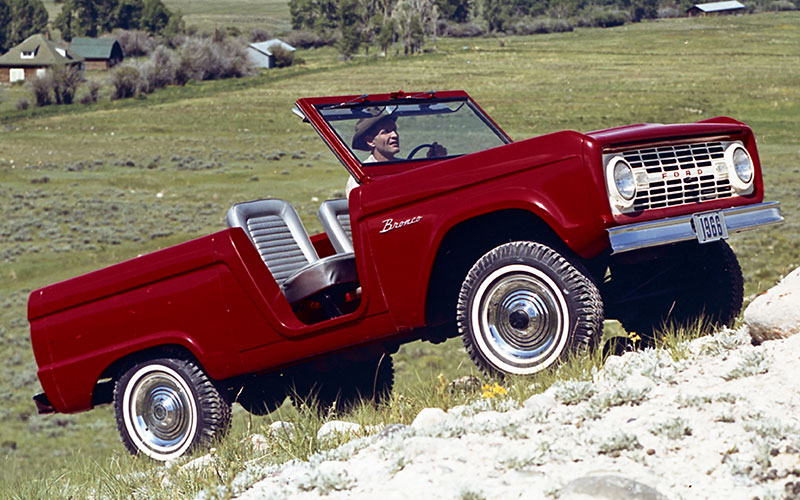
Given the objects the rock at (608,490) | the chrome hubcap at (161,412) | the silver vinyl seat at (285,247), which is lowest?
the chrome hubcap at (161,412)

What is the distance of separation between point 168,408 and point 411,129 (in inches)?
101

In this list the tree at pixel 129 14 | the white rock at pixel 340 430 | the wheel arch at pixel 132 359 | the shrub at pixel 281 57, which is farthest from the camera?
the tree at pixel 129 14

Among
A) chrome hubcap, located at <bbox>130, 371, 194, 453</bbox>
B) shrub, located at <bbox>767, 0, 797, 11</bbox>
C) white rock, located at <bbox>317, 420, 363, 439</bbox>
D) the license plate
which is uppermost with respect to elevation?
the license plate

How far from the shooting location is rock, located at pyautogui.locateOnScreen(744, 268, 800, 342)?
5.66 meters

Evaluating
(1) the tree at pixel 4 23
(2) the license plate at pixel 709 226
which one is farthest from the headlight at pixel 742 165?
(1) the tree at pixel 4 23

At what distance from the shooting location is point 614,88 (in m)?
70.4

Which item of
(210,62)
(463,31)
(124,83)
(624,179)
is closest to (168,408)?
(624,179)

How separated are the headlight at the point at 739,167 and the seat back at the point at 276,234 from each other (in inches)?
114

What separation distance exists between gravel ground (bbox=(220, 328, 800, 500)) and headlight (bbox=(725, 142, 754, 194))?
43.4 inches

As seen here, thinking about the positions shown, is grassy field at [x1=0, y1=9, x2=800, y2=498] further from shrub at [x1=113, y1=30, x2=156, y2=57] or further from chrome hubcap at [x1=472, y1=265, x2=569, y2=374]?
shrub at [x1=113, y1=30, x2=156, y2=57]

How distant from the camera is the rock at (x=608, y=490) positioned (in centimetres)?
396

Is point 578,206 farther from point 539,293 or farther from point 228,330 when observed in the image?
point 228,330

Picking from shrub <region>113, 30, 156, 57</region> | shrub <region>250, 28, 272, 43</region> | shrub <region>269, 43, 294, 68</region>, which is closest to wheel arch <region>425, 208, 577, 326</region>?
shrub <region>269, 43, 294, 68</region>

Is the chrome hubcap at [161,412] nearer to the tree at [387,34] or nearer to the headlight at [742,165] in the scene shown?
the headlight at [742,165]
